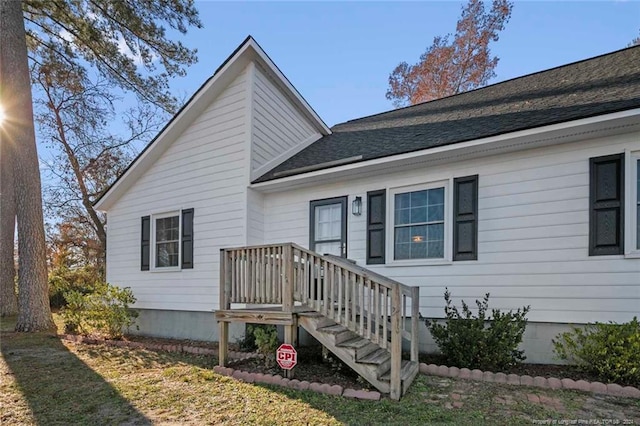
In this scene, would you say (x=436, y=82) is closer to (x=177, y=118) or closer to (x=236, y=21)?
(x=236, y=21)

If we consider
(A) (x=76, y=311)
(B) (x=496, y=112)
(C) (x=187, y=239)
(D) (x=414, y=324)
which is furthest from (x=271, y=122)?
(A) (x=76, y=311)

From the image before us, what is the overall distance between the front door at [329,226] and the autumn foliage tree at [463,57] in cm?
1275

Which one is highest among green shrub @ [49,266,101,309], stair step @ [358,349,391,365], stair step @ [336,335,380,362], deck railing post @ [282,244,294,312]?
deck railing post @ [282,244,294,312]

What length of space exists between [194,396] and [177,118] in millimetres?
5932

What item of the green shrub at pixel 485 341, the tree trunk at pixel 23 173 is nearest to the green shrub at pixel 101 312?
the tree trunk at pixel 23 173

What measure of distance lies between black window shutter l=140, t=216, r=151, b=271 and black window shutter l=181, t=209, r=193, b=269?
125 cm

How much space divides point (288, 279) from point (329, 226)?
2.38 m

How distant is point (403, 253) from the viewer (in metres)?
6.43

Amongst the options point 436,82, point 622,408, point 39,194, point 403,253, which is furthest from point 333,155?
point 436,82

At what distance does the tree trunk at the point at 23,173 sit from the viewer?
924 centimetres

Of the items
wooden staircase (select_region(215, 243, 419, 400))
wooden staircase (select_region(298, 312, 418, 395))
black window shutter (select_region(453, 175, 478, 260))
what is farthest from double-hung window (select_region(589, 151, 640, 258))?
wooden staircase (select_region(298, 312, 418, 395))

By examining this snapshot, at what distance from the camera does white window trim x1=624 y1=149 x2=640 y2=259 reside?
472 centimetres

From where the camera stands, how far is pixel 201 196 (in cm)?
816

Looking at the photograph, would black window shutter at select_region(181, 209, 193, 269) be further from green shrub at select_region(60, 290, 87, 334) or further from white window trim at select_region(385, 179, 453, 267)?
white window trim at select_region(385, 179, 453, 267)
